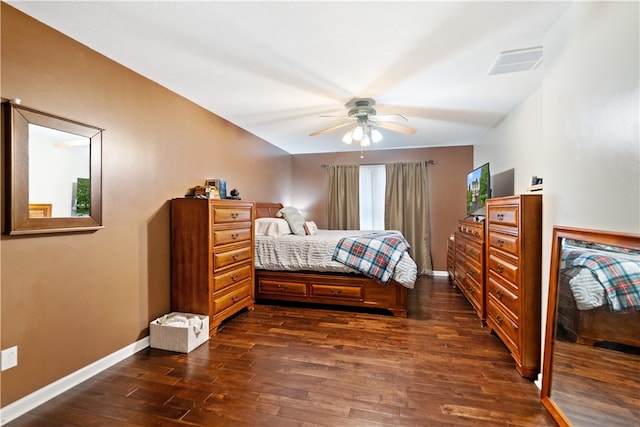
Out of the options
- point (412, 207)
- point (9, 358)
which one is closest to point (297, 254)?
point (9, 358)

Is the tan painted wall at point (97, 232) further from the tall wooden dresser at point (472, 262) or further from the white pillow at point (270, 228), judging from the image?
the tall wooden dresser at point (472, 262)

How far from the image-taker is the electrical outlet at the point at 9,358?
→ 1.71 meters

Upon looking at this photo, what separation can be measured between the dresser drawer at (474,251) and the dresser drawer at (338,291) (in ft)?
4.38

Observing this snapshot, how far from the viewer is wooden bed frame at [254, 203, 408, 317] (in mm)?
3373

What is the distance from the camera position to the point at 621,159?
1302mm

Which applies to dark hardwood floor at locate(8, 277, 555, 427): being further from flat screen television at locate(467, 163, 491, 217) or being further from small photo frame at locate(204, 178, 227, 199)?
flat screen television at locate(467, 163, 491, 217)

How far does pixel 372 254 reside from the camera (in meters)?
3.42

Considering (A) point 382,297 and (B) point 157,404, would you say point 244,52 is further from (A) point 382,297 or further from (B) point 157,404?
(A) point 382,297

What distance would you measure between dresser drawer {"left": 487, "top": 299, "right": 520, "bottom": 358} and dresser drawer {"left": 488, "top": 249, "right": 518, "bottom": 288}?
319 mm

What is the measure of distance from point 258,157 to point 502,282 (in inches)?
149

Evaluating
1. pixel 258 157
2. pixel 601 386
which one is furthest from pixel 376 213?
Answer: pixel 601 386

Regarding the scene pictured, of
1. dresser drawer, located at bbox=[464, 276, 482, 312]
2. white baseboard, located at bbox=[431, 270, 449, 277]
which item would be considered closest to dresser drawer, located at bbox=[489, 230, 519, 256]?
dresser drawer, located at bbox=[464, 276, 482, 312]

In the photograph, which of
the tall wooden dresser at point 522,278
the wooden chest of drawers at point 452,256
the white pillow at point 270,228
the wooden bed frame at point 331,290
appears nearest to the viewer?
the tall wooden dresser at point 522,278

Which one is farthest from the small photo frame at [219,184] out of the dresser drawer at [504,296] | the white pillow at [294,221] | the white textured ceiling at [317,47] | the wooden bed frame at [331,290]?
the dresser drawer at [504,296]
